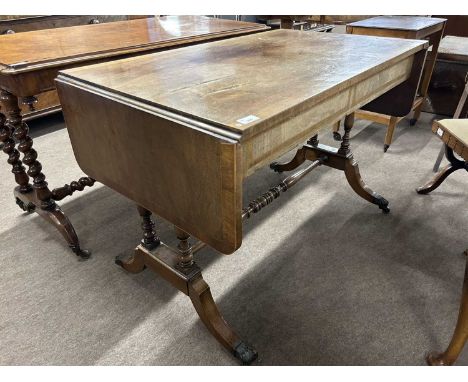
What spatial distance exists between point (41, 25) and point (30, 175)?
173cm

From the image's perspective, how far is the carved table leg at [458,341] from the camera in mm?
1143

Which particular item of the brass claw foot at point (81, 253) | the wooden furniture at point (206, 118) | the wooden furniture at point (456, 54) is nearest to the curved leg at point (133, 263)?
the wooden furniture at point (206, 118)

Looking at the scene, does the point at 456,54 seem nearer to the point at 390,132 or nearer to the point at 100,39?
the point at 390,132

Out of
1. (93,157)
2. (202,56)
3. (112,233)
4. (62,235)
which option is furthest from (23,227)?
(202,56)

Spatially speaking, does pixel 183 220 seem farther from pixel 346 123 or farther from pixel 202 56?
pixel 346 123

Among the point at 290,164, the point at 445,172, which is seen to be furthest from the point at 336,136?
the point at 445,172

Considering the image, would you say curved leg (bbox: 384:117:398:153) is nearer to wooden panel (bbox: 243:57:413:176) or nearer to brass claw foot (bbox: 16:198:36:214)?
wooden panel (bbox: 243:57:413:176)

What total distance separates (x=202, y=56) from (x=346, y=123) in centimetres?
89

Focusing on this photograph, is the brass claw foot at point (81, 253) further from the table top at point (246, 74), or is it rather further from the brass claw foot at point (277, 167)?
the brass claw foot at point (277, 167)

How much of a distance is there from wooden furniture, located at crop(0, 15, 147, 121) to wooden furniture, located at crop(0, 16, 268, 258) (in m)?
0.98

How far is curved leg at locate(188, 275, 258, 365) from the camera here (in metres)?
1.25

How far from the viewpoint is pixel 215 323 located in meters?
1.27

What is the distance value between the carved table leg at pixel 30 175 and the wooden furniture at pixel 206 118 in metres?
0.45

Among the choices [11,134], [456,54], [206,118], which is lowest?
[11,134]
